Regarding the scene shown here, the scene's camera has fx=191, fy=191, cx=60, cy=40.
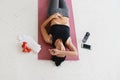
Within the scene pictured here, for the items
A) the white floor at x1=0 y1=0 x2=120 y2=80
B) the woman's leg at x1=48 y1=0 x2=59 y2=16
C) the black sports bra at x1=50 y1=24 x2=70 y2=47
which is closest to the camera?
the white floor at x1=0 y1=0 x2=120 y2=80

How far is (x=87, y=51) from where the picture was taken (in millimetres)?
1857

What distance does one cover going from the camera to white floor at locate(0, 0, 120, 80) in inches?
62.2

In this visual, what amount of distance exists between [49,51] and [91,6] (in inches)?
31.3

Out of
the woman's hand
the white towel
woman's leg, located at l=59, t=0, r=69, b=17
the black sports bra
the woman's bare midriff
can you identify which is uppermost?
woman's leg, located at l=59, t=0, r=69, b=17

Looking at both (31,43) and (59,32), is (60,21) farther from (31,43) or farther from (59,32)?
(31,43)

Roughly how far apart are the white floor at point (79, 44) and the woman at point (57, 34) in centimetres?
9

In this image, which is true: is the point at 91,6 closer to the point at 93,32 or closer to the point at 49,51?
the point at 93,32

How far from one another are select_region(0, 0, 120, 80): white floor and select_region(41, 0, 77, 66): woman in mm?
93

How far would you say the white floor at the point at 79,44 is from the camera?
1579mm

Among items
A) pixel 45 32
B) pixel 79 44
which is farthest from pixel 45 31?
pixel 79 44

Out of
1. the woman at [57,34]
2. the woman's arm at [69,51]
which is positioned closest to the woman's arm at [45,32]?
the woman at [57,34]

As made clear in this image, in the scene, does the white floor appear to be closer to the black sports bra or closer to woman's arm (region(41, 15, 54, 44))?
woman's arm (region(41, 15, 54, 44))

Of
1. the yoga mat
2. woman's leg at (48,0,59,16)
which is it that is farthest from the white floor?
woman's leg at (48,0,59,16)

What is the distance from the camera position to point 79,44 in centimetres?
187
